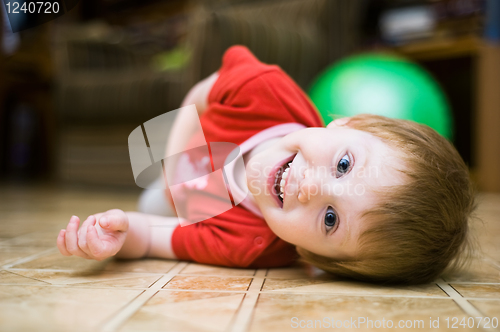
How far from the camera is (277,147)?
31.0 inches

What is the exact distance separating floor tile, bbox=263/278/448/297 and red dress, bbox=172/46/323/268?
0.35 ft

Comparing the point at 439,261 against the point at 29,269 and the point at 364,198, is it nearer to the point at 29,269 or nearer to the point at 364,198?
the point at 364,198

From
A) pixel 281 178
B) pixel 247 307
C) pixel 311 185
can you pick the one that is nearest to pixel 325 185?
pixel 311 185

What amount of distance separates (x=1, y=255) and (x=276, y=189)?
1.70ft

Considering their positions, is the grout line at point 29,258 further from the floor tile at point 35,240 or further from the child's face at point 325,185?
the child's face at point 325,185

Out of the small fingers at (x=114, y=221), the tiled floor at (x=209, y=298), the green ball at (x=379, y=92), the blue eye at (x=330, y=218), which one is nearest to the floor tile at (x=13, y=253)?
the tiled floor at (x=209, y=298)

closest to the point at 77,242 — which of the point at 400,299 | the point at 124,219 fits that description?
the point at 124,219

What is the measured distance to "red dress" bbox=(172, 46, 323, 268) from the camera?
79cm

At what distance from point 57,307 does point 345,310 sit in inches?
13.4

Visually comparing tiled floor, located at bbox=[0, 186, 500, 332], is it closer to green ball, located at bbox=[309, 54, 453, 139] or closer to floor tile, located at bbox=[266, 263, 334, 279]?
floor tile, located at bbox=[266, 263, 334, 279]

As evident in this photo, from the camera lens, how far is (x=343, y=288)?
642 mm

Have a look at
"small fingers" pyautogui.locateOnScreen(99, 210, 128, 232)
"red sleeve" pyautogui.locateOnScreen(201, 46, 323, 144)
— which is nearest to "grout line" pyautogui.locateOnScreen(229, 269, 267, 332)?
"small fingers" pyautogui.locateOnScreen(99, 210, 128, 232)

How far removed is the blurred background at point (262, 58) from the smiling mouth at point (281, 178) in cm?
80

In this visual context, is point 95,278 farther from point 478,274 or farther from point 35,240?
point 478,274
